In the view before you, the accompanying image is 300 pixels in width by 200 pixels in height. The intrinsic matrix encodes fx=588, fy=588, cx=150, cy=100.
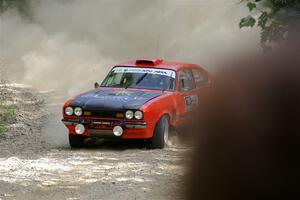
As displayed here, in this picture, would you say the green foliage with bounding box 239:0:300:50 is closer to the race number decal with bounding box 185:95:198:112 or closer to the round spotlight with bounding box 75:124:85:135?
the round spotlight with bounding box 75:124:85:135

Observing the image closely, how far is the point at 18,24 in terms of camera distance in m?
21.8

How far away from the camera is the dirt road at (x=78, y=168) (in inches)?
250

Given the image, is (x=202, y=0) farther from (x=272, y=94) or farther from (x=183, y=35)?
(x=272, y=94)

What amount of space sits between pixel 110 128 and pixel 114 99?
0.50 meters

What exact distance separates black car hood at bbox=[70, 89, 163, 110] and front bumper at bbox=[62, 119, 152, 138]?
0.69 ft

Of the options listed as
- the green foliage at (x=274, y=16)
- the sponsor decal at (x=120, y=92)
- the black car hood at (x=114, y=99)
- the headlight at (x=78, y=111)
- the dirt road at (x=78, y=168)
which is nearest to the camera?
the green foliage at (x=274, y=16)

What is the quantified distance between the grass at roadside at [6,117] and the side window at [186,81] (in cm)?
320

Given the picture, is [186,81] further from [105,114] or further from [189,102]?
[105,114]

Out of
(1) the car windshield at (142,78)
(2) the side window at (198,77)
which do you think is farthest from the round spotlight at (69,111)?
(2) the side window at (198,77)

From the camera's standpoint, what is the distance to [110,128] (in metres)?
8.83

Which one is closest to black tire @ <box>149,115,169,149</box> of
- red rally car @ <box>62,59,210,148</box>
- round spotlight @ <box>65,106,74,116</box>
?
red rally car @ <box>62,59,210,148</box>

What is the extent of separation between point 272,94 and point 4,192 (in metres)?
5.39

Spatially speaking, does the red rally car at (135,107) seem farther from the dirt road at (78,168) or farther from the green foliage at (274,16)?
the green foliage at (274,16)

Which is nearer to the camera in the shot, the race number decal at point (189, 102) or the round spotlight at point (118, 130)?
the round spotlight at point (118, 130)
